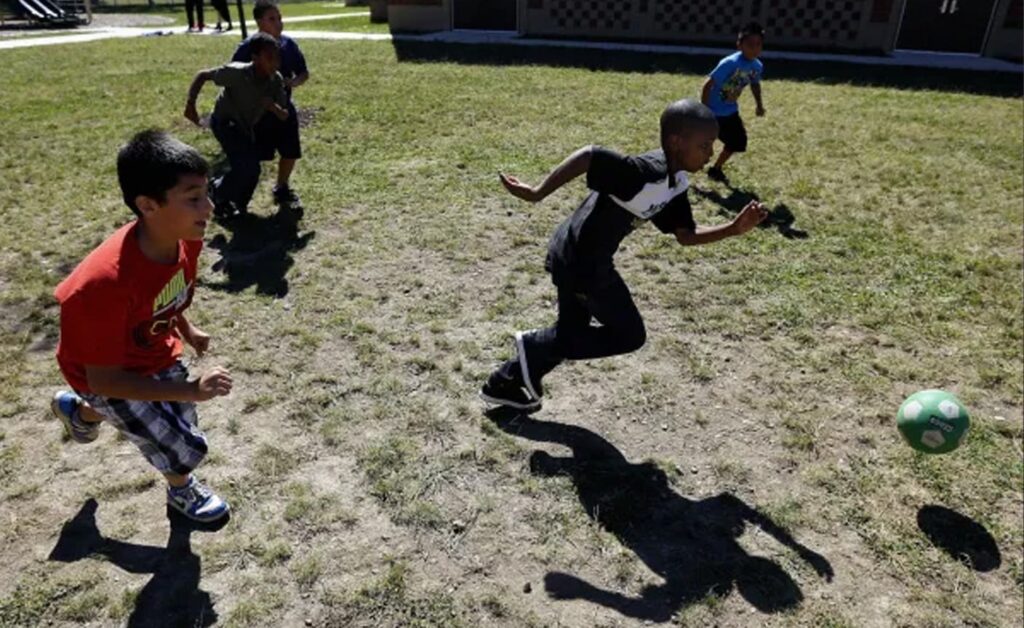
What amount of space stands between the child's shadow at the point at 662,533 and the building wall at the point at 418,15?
18256 millimetres

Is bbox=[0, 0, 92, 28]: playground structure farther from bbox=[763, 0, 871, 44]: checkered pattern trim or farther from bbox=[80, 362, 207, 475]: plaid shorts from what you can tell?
bbox=[80, 362, 207, 475]: plaid shorts

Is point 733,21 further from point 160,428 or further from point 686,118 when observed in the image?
point 160,428

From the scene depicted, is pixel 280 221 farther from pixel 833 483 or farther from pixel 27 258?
pixel 833 483

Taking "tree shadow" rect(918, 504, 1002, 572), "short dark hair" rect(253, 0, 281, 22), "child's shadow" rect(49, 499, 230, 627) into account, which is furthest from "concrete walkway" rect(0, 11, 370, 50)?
"tree shadow" rect(918, 504, 1002, 572)

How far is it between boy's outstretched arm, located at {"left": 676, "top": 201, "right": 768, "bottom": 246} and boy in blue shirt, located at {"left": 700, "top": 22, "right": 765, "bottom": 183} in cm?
437

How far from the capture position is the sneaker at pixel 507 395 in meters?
3.90

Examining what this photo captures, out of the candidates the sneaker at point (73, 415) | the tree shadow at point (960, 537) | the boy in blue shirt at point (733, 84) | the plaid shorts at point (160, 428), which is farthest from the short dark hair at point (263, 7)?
the tree shadow at point (960, 537)

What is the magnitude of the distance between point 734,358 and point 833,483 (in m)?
1.17

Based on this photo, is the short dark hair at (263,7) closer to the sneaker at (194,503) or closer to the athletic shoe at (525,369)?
the athletic shoe at (525,369)

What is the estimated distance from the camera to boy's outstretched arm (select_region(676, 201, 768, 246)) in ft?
10.7

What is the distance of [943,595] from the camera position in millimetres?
2938

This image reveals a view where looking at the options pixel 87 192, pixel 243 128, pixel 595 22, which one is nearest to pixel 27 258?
pixel 87 192

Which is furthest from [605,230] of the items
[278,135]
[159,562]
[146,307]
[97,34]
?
[97,34]

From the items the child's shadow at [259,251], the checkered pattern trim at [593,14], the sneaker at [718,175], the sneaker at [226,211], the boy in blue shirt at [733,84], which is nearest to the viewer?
the child's shadow at [259,251]
